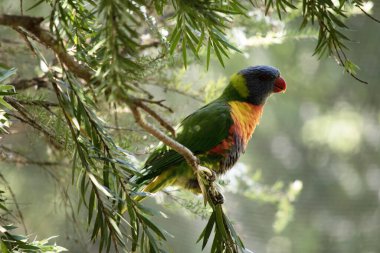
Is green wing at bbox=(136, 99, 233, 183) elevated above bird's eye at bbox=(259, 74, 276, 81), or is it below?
below

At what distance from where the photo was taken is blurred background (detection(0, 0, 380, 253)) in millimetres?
2508

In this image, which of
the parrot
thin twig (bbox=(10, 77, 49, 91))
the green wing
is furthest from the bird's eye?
thin twig (bbox=(10, 77, 49, 91))

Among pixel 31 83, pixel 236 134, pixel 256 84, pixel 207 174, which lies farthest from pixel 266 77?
pixel 207 174

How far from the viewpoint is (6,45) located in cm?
125

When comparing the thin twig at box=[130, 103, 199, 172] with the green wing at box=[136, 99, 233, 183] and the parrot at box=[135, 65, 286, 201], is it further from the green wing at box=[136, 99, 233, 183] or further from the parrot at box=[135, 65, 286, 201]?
the green wing at box=[136, 99, 233, 183]

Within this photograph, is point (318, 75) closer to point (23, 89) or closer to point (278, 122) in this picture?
point (278, 122)

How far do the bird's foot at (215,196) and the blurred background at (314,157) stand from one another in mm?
1615

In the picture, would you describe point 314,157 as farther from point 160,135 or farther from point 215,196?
point 160,135

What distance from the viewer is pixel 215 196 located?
0.70 m

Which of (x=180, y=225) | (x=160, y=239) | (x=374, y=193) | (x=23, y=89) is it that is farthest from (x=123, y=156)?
(x=374, y=193)

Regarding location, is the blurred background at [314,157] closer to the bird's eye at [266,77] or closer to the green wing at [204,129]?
the bird's eye at [266,77]

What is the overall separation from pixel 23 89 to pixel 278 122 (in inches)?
88.1

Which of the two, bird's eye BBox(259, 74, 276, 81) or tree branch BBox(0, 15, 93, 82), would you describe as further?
bird's eye BBox(259, 74, 276, 81)

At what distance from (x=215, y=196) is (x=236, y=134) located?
632 mm
